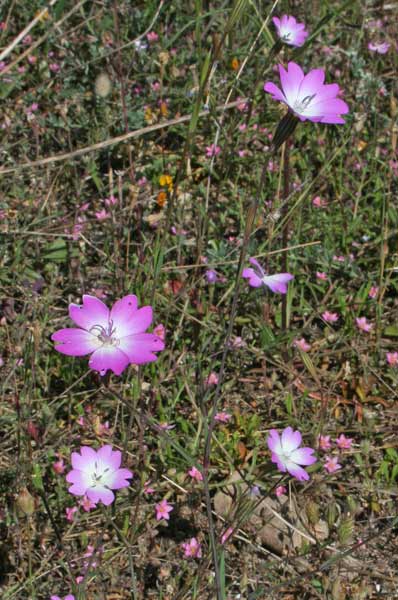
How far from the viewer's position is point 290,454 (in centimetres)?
212

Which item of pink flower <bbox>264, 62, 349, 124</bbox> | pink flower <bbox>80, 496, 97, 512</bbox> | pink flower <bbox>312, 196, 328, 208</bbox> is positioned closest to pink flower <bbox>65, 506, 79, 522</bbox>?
pink flower <bbox>80, 496, 97, 512</bbox>

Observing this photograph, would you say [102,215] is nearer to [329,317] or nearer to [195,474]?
[329,317]

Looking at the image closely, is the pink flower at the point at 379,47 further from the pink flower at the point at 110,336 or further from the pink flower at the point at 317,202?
the pink flower at the point at 110,336

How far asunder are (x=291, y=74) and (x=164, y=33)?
1.87m

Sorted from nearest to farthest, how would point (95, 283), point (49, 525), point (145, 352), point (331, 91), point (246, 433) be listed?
point (145, 352) → point (331, 91) → point (49, 525) → point (246, 433) → point (95, 283)

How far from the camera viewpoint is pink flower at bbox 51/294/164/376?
1.63 m

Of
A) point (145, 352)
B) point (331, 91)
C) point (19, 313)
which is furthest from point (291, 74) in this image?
point (19, 313)

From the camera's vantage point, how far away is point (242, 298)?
289cm

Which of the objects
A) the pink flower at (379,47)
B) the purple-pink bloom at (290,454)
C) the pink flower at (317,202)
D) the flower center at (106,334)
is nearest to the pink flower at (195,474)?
the purple-pink bloom at (290,454)

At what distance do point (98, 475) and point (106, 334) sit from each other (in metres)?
0.47

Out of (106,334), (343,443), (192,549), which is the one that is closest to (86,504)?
(192,549)

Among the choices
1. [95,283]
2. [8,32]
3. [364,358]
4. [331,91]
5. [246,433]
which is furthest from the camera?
[8,32]

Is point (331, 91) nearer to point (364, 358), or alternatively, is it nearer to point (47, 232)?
point (364, 358)

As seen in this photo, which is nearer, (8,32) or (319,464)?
(319,464)
